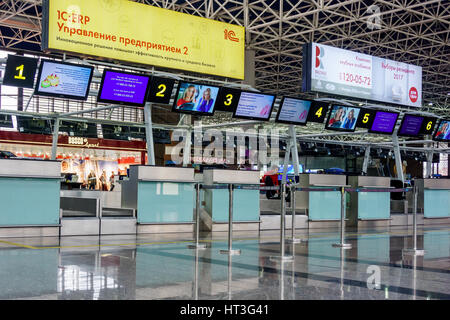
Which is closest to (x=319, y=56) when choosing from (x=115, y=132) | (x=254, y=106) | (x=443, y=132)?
(x=254, y=106)

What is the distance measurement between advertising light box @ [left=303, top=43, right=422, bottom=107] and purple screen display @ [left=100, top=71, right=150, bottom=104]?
583 cm

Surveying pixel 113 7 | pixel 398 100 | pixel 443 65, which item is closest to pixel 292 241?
pixel 113 7

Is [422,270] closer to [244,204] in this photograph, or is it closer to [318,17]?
[244,204]

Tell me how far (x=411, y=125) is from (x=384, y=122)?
1337 mm

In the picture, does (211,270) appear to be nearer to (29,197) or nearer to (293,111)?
(29,197)

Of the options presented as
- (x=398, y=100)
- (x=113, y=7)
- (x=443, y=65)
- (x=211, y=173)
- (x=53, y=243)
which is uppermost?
(x=443, y=65)

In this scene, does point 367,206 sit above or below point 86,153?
below

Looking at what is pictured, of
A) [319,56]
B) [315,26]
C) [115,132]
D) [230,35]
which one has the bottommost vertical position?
[115,132]

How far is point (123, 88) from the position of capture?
1241 centimetres

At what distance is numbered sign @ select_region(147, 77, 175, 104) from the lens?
12.8 m

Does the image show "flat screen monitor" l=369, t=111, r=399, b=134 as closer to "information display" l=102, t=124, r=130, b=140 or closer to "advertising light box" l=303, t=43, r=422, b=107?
"advertising light box" l=303, t=43, r=422, b=107

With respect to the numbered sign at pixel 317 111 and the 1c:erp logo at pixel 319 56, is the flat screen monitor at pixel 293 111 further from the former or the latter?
the 1c:erp logo at pixel 319 56
